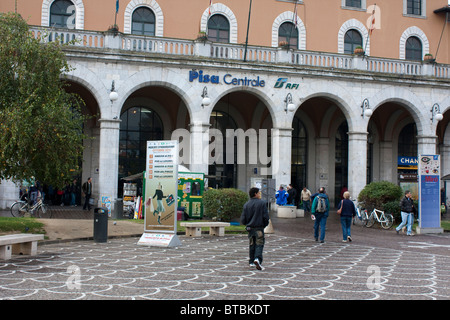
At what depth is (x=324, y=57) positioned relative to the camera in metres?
27.3

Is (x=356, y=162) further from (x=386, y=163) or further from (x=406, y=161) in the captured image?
(x=406, y=161)

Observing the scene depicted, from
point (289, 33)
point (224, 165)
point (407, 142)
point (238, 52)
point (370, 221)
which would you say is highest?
point (289, 33)

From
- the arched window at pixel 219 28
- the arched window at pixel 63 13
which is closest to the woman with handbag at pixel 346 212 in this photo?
the arched window at pixel 219 28

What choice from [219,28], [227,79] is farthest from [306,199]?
[219,28]

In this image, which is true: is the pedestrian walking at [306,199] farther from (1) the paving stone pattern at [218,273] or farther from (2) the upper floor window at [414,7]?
(2) the upper floor window at [414,7]

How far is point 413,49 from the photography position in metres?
33.6

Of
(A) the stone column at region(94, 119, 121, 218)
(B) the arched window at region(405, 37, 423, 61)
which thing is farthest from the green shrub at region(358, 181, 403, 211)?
(B) the arched window at region(405, 37, 423, 61)

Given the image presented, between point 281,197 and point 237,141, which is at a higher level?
point 237,141

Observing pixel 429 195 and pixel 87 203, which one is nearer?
pixel 429 195

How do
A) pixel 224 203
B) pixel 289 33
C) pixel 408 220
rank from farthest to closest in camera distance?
1. pixel 289 33
2. pixel 224 203
3. pixel 408 220

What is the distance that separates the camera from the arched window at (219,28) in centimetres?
2966

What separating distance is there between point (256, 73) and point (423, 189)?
32.2 feet

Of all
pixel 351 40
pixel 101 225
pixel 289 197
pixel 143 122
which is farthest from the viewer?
pixel 351 40

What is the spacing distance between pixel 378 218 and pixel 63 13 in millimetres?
18598
